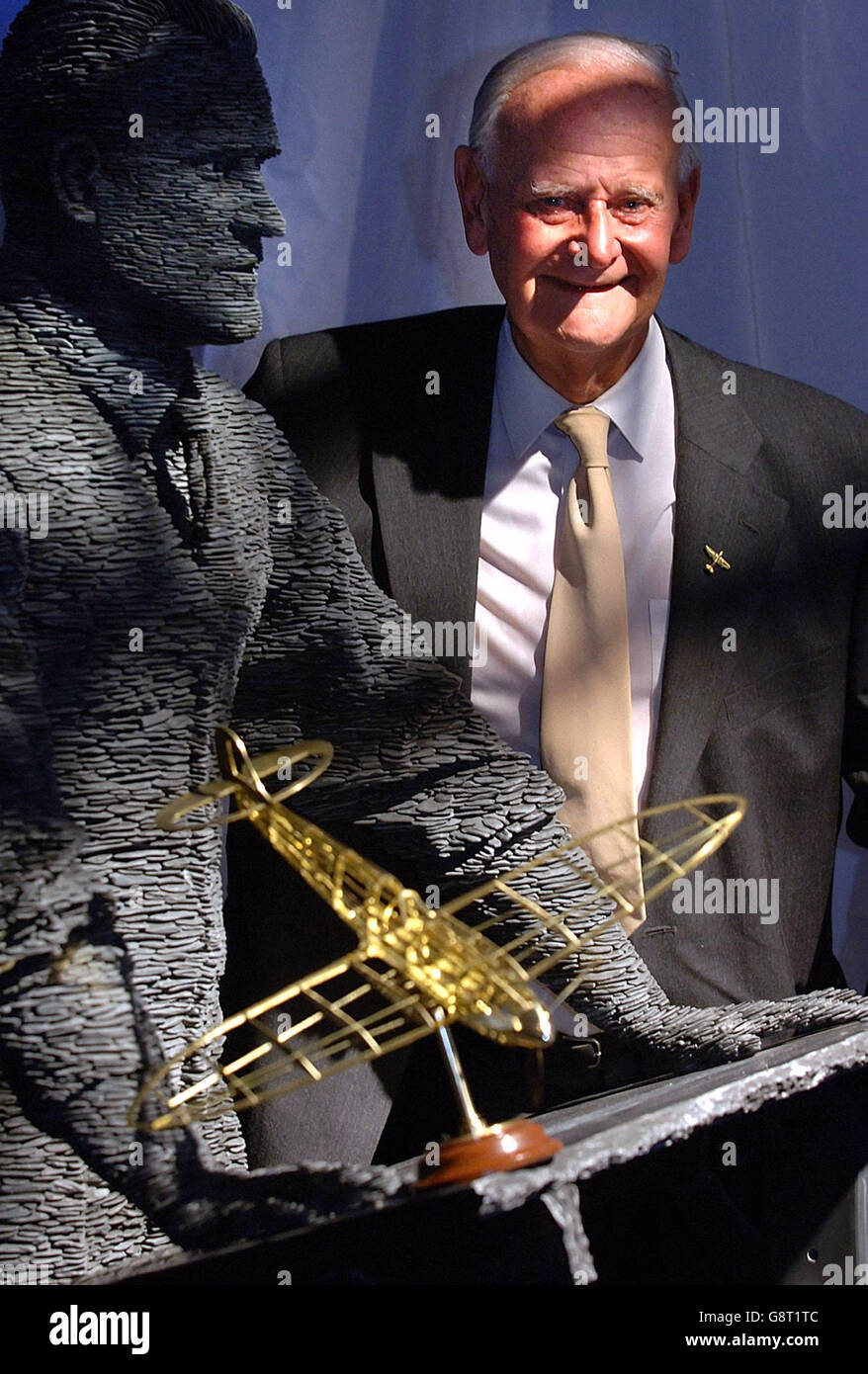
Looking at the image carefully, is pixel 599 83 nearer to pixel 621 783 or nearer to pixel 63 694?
pixel 621 783

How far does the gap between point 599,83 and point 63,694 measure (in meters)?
1.16

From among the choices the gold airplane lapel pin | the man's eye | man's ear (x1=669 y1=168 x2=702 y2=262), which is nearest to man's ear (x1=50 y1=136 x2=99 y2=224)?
the man's eye

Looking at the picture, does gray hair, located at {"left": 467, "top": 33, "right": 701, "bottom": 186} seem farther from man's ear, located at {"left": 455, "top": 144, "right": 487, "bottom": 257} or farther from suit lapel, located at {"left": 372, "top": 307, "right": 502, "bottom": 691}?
suit lapel, located at {"left": 372, "top": 307, "right": 502, "bottom": 691}

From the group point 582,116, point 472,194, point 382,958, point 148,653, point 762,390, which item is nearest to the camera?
point 382,958

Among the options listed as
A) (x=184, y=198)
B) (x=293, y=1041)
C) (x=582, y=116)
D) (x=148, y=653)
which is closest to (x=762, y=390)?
A: (x=582, y=116)

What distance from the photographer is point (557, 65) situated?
95.5 inches

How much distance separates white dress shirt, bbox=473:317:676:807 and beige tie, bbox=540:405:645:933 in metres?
0.02

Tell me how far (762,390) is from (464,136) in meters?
0.60

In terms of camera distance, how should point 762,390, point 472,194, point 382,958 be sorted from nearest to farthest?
point 382,958
point 472,194
point 762,390

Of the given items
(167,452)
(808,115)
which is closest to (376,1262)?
(167,452)

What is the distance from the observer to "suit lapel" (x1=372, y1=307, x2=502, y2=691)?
239 centimetres

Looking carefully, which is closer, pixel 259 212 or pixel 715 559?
pixel 259 212

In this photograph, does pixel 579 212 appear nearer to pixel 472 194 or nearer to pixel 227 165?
pixel 472 194

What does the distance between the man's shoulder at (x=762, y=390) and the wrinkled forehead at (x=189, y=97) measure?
72cm
